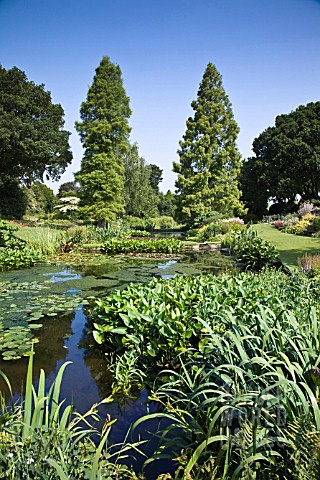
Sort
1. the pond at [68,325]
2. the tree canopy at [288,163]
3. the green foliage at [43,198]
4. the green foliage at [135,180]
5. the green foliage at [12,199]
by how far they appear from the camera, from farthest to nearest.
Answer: the green foliage at [43,198], the tree canopy at [288,163], the green foliage at [135,180], the green foliage at [12,199], the pond at [68,325]

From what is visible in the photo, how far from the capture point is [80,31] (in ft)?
20.5

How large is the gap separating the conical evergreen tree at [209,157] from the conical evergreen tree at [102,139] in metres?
4.79

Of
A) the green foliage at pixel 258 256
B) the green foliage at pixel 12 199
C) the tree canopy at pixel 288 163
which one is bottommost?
the green foliage at pixel 258 256

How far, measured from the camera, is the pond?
276cm

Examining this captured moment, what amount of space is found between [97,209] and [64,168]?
792 cm

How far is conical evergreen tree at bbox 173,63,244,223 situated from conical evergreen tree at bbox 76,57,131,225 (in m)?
4.79

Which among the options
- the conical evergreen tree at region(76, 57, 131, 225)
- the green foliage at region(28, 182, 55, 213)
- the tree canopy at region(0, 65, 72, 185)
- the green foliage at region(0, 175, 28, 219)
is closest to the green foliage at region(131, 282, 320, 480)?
the conical evergreen tree at region(76, 57, 131, 225)

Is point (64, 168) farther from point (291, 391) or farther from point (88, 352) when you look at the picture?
point (291, 391)

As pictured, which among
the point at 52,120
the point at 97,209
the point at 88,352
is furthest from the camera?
the point at 52,120

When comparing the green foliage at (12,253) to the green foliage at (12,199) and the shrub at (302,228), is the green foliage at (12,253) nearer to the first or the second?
the shrub at (302,228)

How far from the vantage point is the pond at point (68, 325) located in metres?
2.76

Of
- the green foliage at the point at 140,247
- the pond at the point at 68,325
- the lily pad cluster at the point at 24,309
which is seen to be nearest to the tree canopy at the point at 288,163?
the green foliage at the point at 140,247

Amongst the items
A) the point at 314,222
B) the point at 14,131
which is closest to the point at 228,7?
the point at 314,222

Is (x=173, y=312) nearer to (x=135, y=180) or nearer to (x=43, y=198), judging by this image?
(x=135, y=180)
